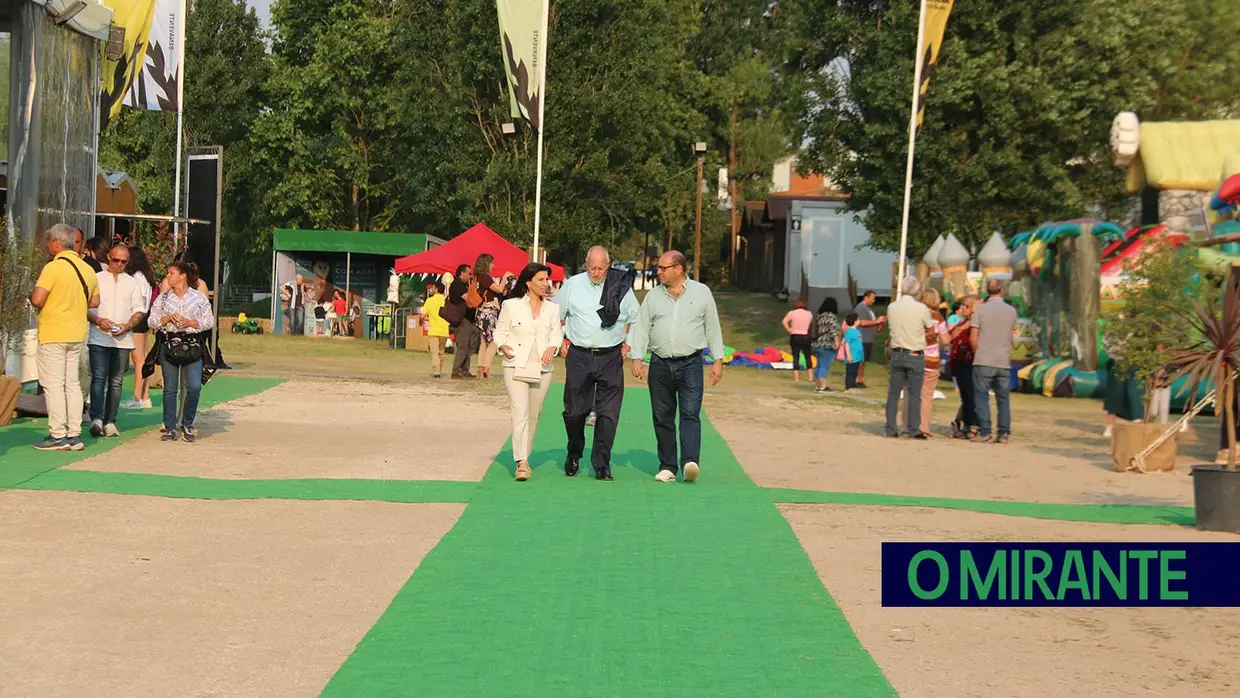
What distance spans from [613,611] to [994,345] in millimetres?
10451

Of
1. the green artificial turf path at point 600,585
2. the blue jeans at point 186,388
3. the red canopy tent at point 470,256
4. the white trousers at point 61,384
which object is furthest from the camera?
the red canopy tent at point 470,256

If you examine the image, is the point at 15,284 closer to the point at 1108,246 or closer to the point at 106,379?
the point at 106,379

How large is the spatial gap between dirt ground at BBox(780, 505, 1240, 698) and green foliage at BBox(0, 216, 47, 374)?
7573mm

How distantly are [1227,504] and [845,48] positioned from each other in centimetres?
2781

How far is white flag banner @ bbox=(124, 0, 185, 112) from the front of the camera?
2478cm

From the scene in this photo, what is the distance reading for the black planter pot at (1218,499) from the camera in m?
10.3

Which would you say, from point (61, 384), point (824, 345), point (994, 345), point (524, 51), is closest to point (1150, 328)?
point (994, 345)

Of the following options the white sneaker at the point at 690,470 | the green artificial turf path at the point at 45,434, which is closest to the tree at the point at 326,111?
the green artificial turf path at the point at 45,434

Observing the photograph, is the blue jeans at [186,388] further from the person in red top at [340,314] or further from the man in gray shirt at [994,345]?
the person in red top at [340,314]

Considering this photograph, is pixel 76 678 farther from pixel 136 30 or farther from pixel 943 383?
pixel 943 383

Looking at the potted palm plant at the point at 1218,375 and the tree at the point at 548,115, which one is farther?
the tree at the point at 548,115

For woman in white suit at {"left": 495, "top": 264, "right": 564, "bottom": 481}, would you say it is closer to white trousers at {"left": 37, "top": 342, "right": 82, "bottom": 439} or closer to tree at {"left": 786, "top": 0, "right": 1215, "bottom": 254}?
white trousers at {"left": 37, "top": 342, "right": 82, "bottom": 439}

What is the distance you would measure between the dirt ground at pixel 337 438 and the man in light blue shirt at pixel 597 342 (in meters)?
1.01

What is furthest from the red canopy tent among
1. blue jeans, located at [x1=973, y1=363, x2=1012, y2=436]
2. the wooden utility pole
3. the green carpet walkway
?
the wooden utility pole
